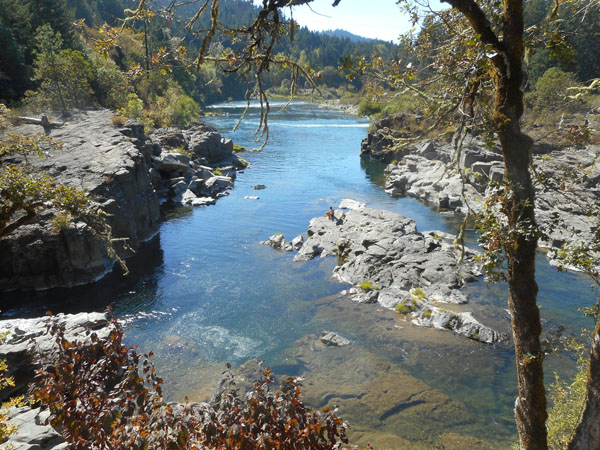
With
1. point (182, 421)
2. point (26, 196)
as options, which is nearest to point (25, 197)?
point (26, 196)

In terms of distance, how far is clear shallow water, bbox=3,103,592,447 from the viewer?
14594 millimetres

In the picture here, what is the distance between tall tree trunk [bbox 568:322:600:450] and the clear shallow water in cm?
722

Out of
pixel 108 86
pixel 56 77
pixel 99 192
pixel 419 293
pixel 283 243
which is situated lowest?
pixel 283 243

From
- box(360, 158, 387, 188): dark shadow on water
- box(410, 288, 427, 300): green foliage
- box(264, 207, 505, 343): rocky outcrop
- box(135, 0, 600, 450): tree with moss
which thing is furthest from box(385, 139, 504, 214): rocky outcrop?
box(135, 0, 600, 450): tree with moss

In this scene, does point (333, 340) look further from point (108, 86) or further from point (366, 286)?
point (108, 86)

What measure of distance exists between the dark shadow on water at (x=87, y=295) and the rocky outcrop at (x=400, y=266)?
10300 millimetres

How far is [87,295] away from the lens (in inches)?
914

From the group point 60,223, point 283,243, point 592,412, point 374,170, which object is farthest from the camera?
point 374,170

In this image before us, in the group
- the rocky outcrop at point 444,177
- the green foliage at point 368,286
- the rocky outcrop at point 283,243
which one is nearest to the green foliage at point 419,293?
the green foliage at point 368,286

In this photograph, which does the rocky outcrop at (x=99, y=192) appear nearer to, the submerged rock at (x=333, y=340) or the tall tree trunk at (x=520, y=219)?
the submerged rock at (x=333, y=340)

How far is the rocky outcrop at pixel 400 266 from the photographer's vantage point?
19641 millimetres

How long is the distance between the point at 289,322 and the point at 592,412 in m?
15.3

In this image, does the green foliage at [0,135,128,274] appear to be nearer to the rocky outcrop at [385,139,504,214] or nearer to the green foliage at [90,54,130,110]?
the rocky outcrop at [385,139,504,214]

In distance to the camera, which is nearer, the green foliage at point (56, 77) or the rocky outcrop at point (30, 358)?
the rocky outcrop at point (30, 358)
